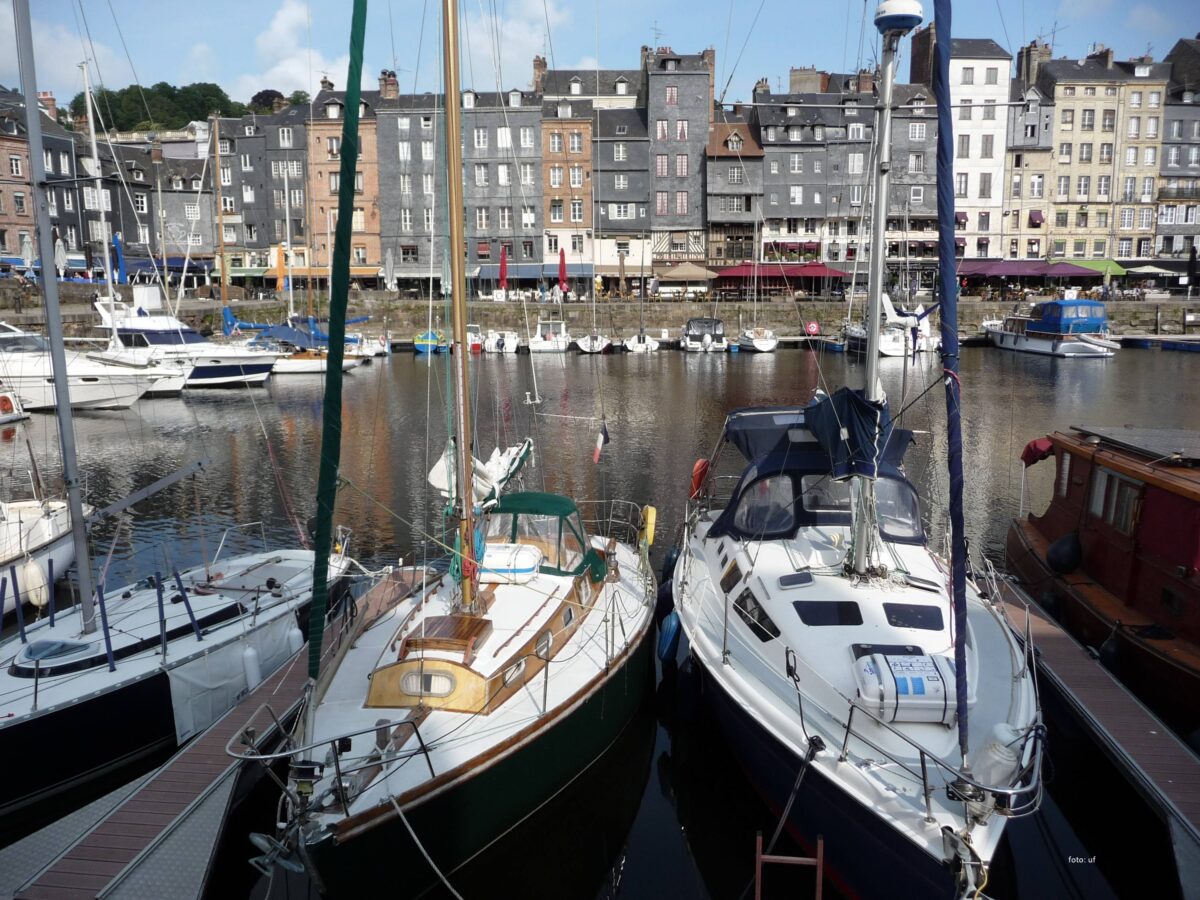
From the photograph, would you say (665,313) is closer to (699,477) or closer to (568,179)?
(568,179)

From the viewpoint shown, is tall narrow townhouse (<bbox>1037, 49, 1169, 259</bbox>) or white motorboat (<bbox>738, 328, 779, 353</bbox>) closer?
white motorboat (<bbox>738, 328, 779, 353</bbox>)

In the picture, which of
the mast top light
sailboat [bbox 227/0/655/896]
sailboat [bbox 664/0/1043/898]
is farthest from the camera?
the mast top light

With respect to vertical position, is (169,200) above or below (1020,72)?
below

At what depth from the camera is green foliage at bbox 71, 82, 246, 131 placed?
135m

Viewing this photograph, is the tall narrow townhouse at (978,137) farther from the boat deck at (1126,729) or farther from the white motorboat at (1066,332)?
the boat deck at (1126,729)

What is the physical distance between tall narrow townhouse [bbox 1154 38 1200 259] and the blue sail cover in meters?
83.9

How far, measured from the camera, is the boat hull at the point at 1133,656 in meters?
11.8

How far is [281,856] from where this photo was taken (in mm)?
7805

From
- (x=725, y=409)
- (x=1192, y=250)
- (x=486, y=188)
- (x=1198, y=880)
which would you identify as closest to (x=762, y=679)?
(x=1198, y=880)

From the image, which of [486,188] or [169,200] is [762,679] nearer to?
[486,188]

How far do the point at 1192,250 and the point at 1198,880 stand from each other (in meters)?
83.9

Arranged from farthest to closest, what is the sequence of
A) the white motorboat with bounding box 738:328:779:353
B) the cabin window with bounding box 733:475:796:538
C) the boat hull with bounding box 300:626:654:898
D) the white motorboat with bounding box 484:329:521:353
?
1. the white motorboat with bounding box 484:329:521:353
2. the white motorboat with bounding box 738:328:779:353
3. the cabin window with bounding box 733:475:796:538
4. the boat hull with bounding box 300:626:654:898

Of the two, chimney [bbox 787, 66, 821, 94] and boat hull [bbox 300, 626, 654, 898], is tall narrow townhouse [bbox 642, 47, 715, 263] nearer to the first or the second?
chimney [bbox 787, 66, 821, 94]

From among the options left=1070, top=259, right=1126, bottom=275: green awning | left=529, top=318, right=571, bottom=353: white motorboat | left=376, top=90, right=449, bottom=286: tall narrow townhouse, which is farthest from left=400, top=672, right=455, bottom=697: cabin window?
left=1070, top=259, right=1126, bottom=275: green awning
